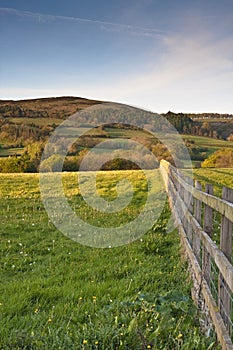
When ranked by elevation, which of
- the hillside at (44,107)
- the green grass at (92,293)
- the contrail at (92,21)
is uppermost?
the contrail at (92,21)

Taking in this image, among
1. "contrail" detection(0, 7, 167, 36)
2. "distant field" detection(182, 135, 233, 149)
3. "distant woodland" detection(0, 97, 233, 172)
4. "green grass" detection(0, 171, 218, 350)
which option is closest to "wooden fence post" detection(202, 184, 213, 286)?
"green grass" detection(0, 171, 218, 350)

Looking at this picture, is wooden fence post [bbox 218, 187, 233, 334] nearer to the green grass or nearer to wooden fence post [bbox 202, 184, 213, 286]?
the green grass

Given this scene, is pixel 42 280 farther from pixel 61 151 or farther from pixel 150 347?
pixel 61 151

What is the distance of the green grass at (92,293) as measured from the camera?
336cm

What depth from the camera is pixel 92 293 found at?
188 inches

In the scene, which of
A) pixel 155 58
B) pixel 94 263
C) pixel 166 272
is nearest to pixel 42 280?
pixel 94 263

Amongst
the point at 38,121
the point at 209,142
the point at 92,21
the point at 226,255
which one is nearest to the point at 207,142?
the point at 209,142

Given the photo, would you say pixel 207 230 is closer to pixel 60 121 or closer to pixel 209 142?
pixel 209 142

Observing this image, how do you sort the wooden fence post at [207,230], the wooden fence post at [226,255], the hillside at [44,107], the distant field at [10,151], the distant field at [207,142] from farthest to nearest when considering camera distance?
the hillside at [44,107] → the distant field at [207,142] → the distant field at [10,151] → the wooden fence post at [207,230] → the wooden fence post at [226,255]

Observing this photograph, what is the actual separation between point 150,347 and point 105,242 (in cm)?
450

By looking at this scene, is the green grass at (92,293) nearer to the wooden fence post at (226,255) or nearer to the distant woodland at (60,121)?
the wooden fence post at (226,255)

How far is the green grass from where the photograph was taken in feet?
11.0

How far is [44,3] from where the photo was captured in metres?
17.9

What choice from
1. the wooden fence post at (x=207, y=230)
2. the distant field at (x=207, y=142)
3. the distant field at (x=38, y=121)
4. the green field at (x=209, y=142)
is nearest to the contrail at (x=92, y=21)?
the green field at (x=209, y=142)
